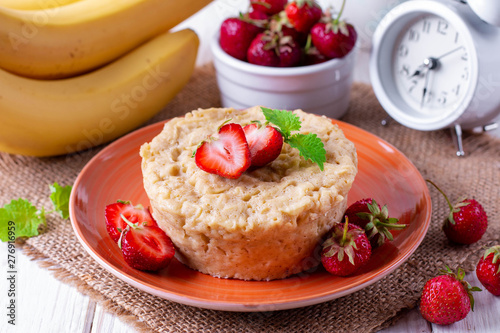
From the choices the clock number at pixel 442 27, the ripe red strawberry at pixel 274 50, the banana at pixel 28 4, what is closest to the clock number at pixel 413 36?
the clock number at pixel 442 27

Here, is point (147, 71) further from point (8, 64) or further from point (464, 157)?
point (464, 157)

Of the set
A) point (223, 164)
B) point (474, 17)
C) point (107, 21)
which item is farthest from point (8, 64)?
point (474, 17)

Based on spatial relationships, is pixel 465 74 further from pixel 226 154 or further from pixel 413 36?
pixel 226 154

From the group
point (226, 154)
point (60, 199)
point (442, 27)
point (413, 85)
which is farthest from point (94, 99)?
point (442, 27)

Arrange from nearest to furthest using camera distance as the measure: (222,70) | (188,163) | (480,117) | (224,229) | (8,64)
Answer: (224,229), (188,163), (8,64), (480,117), (222,70)

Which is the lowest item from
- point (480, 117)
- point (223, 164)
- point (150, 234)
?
point (480, 117)
